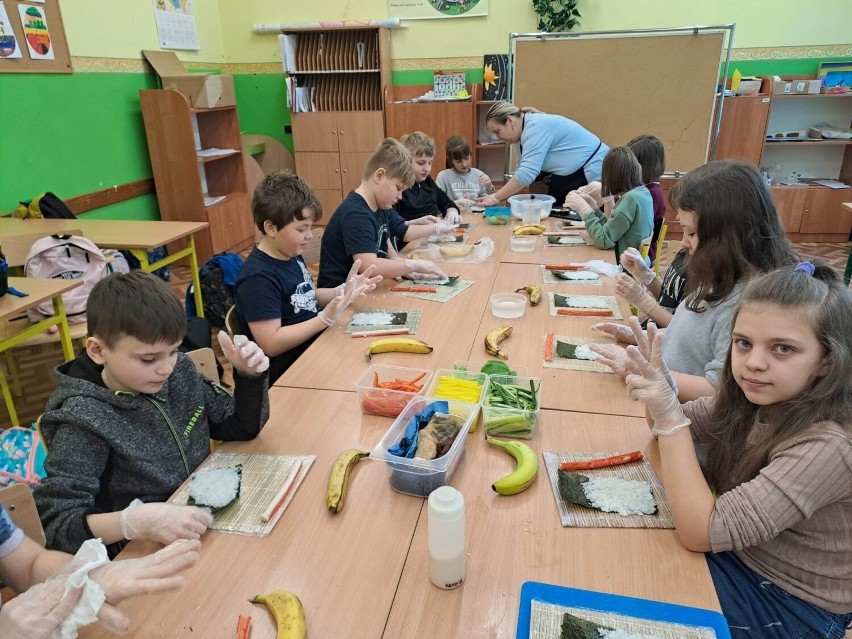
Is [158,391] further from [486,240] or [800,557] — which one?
[486,240]

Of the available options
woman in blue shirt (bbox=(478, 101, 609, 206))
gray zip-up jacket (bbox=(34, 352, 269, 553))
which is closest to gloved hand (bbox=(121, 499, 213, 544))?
gray zip-up jacket (bbox=(34, 352, 269, 553))

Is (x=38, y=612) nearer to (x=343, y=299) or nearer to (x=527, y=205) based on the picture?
(x=343, y=299)

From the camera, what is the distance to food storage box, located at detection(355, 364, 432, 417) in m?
1.53

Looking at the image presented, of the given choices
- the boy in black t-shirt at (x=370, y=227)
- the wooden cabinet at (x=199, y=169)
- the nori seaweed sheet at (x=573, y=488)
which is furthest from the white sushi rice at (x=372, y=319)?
the wooden cabinet at (x=199, y=169)

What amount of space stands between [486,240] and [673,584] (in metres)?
2.43

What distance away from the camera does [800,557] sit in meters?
1.14

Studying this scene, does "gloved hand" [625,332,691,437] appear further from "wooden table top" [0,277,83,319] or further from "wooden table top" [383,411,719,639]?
"wooden table top" [0,277,83,319]

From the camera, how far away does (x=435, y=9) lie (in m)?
6.11

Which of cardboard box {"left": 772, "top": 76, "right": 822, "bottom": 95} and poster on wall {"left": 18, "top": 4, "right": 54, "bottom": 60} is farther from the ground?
poster on wall {"left": 18, "top": 4, "right": 54, "bottom": 60}

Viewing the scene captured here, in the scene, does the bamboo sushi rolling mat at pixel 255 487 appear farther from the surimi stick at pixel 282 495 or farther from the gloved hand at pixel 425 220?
the gloved hand at pixel 425 220

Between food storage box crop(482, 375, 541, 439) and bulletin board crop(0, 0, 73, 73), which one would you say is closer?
food storage box crop(482, 375, 541, 439)

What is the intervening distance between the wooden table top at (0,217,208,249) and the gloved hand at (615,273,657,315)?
2.73 metres

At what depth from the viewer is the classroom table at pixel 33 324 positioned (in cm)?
251

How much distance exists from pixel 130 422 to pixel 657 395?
1166 millimetres
